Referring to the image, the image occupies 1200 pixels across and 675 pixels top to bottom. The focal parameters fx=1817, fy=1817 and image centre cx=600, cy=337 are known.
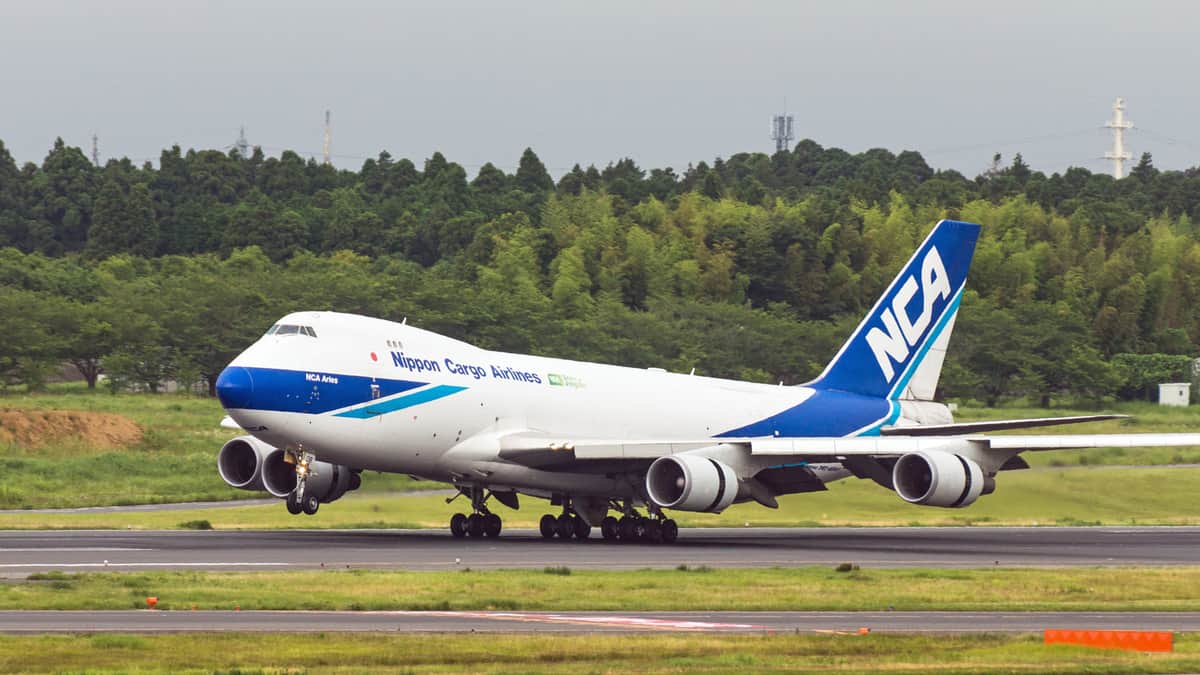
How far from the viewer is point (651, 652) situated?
22719 millimetres

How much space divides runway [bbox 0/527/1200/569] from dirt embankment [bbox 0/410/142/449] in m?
25.9

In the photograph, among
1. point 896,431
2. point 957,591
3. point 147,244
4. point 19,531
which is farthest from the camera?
point 147,244

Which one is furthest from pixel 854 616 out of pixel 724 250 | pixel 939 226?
pixel 724 250

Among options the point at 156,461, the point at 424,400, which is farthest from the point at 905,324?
the point at 156,461

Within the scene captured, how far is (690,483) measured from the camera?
43406 millimetres

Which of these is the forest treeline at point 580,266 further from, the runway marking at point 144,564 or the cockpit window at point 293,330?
the runway marking at point 144,564

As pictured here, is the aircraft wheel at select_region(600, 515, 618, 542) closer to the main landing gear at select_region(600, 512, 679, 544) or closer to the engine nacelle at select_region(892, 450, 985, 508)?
the main landing gear at select_region(600, 512, 679, 544)

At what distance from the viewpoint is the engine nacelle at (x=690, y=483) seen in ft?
143

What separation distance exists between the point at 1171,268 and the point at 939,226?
287ft

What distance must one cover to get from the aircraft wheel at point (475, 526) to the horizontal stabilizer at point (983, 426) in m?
12.5

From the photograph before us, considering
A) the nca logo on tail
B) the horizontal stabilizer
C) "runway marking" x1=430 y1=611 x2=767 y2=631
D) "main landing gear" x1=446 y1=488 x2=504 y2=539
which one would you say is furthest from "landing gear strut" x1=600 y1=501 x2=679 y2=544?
"runway marking" x1=430 y1=611 x2=767 y2=631

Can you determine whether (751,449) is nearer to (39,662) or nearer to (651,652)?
(651,652)

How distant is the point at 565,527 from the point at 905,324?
14.0 meters

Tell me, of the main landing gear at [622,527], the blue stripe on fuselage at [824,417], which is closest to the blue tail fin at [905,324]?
the blue stripe on fuselage at [824,417]
